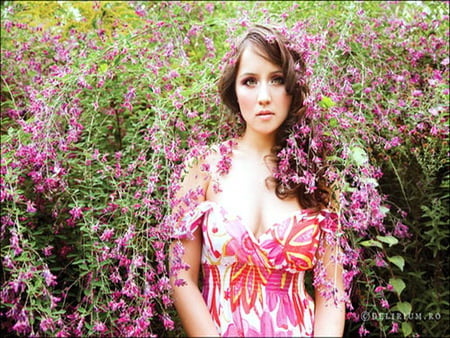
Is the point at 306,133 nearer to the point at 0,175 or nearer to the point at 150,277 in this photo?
the point at 150,277

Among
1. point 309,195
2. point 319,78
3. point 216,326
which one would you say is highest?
point 319,78

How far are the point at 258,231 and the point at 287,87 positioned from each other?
0.51 m

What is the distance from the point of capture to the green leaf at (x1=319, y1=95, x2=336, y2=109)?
2.02m

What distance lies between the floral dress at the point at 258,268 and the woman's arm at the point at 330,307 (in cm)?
3

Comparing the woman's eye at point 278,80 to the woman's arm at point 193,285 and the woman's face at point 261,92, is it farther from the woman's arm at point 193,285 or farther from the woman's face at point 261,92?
the woman's arm at point 193,285

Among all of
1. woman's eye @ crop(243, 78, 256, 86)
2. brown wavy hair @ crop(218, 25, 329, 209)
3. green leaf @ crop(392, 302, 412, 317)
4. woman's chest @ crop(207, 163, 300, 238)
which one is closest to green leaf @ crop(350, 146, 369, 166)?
brown wavy hair @ crop(218, 25, 329, 209)

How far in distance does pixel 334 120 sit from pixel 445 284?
116cm

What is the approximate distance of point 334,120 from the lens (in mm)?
2053

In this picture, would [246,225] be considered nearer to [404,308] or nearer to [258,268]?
[258,268]

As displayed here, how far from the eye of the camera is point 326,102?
203 cm

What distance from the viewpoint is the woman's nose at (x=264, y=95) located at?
1.91m

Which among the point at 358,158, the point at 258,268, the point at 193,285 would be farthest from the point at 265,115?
the point at 193,285

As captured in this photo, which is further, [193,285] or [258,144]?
[258,144]

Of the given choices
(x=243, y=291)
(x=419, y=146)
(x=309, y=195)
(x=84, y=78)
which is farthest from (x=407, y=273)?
(x=84, y=78)
